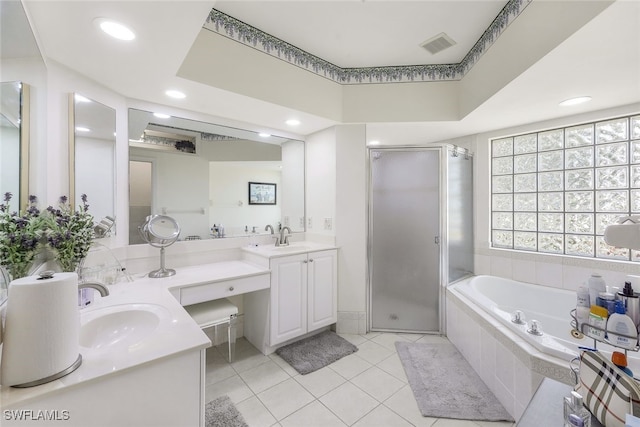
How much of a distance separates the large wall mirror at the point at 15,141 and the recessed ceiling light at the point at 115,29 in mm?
421

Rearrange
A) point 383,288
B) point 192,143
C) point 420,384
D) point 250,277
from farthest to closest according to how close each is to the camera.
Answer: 1. point 383,288
2. point 192,143
3. point 250,277
4. point 420,384

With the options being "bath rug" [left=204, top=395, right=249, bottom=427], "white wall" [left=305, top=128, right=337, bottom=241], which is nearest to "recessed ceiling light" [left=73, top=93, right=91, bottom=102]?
"white wall" [left=305, top=128, right=337, bottom=241]

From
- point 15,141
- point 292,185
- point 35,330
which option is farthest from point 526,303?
point 15,141

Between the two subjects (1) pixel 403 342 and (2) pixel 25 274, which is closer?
(2) pixel 25 274

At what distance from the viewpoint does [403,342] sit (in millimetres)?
2480

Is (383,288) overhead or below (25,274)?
below

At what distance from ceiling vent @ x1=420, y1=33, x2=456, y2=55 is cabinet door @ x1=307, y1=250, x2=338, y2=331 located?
6.65 feet

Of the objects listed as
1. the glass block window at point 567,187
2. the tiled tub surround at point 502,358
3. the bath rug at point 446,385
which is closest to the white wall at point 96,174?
the bath rug at point 446,385

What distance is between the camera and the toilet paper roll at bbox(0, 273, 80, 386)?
26.3 inches

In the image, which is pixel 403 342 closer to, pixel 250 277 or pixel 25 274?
pixel 250 277

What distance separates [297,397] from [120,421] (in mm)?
1239

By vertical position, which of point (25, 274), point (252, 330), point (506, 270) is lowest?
point (252, 330)

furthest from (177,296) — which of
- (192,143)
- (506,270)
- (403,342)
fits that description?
(506,270)

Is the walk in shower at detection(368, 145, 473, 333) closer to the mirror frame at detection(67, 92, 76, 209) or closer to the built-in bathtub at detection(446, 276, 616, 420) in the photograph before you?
the built-in bathtub at detection(446, 276, 616, 420)
